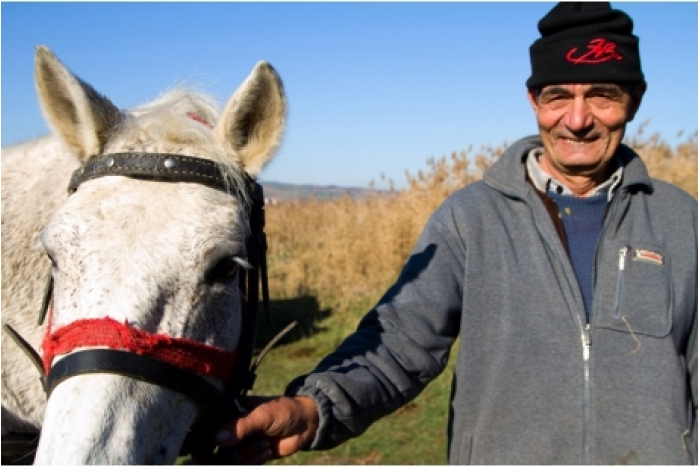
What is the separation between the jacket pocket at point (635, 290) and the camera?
2033mm

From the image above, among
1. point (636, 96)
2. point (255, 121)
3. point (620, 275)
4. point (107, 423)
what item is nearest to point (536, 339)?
point (620, 275)

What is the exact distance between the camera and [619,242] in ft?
7.00

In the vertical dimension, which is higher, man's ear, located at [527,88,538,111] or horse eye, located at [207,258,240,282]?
man's ear, located at [527,88,538,111]

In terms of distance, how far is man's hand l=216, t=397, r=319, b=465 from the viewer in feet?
5.87

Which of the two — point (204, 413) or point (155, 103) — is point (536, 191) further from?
point (155, 103)

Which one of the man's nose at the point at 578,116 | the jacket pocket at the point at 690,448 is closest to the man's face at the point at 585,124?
the man's nose at the point at 578,116

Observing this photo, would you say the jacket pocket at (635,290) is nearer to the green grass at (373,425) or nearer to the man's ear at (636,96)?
the man's ear at (636,96)

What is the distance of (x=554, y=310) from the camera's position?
6.80ft

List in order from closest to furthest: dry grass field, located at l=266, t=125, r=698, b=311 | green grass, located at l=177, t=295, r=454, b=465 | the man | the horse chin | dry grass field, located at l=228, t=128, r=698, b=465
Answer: the horse chin, the man, green grass, located at l=177, t=295, r=454, b=465, dry grass field, located at l=228, t=128, r=698, b=465, dry grass field, located at l=266, t=125, r=698, b=311

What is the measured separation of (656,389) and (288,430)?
119 centimetres

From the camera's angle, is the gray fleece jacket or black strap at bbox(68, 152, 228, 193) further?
the gray fleece jacket

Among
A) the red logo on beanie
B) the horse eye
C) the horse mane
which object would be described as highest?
the red logo on beanie

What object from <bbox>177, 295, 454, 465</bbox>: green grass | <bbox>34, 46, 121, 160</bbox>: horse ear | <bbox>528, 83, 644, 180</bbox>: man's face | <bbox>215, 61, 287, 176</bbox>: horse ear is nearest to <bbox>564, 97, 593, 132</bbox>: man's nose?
<bbox>528, 83, 644, 180</bbox>: man's face

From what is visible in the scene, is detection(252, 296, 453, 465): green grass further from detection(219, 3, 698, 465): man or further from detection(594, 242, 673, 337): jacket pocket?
detection(594, 242, 673, 337): jacket pocket
